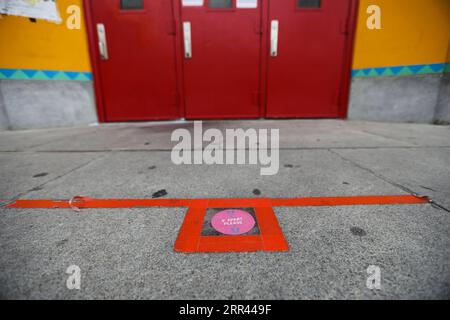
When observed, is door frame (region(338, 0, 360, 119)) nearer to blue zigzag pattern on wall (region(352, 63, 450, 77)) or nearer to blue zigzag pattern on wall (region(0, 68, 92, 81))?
blue zigzag pattern on wall (region(352, 63, 450, 77))

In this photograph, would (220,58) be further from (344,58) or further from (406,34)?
(406,34)

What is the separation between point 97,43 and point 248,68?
2.39 meters

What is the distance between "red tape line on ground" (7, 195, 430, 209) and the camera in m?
1.12

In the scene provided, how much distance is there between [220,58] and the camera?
3.62 meters

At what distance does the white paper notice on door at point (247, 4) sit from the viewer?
11.1 ft

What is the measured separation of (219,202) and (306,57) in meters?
3.34

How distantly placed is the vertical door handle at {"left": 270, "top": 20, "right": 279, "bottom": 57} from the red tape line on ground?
3024mm

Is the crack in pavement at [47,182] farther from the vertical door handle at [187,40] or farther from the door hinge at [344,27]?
the door hinge at [344,27]

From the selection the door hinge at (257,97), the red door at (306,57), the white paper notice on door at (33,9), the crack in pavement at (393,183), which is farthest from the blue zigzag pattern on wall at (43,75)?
the crack in pavement at (393,183)

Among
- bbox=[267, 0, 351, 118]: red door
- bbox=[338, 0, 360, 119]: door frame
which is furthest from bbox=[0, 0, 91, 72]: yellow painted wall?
bbox=[338, 0, 360, 119]: door frame

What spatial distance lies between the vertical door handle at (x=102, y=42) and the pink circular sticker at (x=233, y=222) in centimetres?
366

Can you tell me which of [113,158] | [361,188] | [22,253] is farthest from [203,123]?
[22,253]

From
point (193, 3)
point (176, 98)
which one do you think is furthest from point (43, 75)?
point (193, 3)
